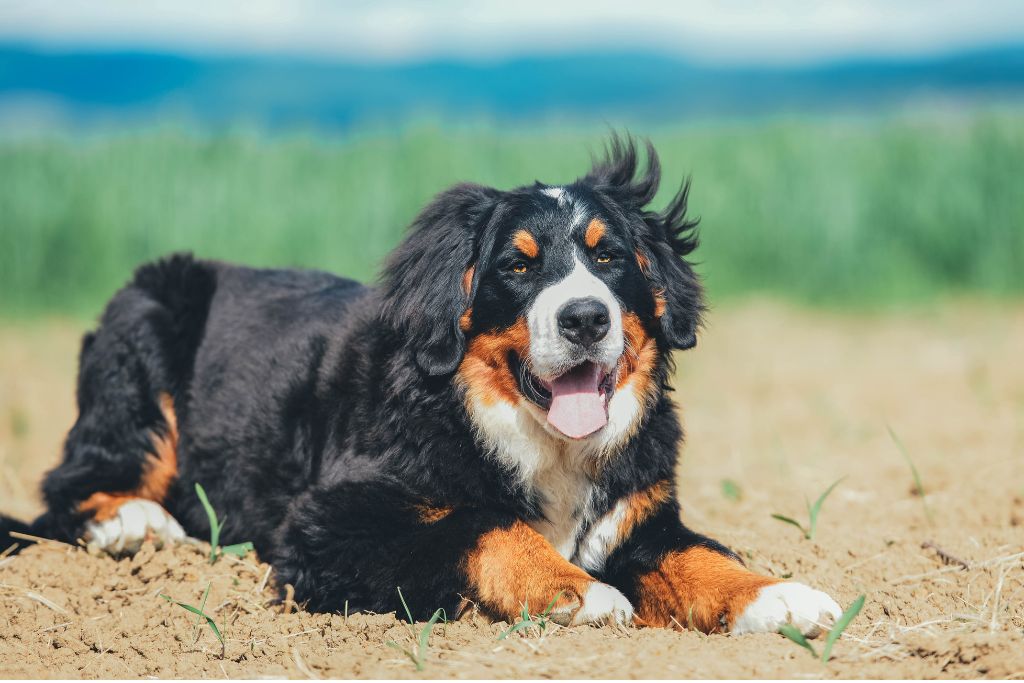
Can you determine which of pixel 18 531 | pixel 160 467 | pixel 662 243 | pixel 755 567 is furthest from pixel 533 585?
pixel 18 531

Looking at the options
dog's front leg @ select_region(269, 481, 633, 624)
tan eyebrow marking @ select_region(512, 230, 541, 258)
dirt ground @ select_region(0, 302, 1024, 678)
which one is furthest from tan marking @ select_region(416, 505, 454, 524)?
tan eyebrow marking @ select_region(512, 230, 541, 258)

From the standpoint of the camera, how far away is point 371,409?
Answer: 14.5 feet

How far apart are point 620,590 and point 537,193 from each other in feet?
5.50

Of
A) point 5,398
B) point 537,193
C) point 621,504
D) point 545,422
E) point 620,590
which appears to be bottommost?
point 5,398

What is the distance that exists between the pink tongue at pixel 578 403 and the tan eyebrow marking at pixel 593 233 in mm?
503

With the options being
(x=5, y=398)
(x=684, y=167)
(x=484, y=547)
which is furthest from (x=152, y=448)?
(x=684, y=167)

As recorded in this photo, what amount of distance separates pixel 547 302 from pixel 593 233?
1.43 feet

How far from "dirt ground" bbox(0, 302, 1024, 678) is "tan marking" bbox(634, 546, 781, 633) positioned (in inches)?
5.7

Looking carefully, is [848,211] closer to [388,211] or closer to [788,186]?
[788,186]

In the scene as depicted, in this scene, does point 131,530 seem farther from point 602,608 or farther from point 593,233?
point 593,233

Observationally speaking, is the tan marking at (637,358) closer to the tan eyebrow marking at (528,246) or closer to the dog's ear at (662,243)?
the dog's ear at (662,243)

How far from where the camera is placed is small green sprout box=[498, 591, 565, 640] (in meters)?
3.70

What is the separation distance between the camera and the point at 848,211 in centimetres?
1586

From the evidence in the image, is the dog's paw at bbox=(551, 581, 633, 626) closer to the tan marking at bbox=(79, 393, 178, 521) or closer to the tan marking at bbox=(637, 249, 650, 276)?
the tan marking at bbox=(637, 249, 650, 276)
